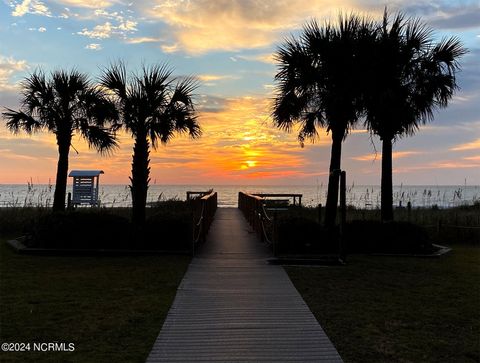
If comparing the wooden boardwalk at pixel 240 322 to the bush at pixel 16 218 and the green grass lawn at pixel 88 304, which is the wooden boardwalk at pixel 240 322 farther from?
the bush at pixel 16 218

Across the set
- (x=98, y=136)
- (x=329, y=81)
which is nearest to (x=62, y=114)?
(x=98, y=136)

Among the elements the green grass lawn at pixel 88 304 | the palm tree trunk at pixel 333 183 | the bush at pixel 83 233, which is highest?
the palm tree trunk at pixel 333 183

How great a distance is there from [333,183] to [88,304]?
30.7ft

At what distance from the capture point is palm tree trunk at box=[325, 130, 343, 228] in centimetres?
1466

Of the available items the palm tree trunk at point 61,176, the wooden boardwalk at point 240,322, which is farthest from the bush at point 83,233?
the wooden boardwalk at point 240,322

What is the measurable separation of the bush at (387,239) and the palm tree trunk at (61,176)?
971cm

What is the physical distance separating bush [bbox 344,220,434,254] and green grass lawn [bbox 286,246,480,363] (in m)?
1.36

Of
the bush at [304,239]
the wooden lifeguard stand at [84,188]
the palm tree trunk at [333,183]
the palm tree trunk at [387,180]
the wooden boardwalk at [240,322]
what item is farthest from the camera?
the wooden lifeguard stand at [84,188]

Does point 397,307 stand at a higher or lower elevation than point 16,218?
lower

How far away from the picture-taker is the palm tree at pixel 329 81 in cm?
1441

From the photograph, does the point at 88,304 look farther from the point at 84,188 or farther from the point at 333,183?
the point at 84,188

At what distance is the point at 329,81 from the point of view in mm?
14641

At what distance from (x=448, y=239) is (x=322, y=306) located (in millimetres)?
11653

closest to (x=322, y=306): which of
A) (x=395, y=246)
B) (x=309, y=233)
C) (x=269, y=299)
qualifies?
(x=269, y=299)
